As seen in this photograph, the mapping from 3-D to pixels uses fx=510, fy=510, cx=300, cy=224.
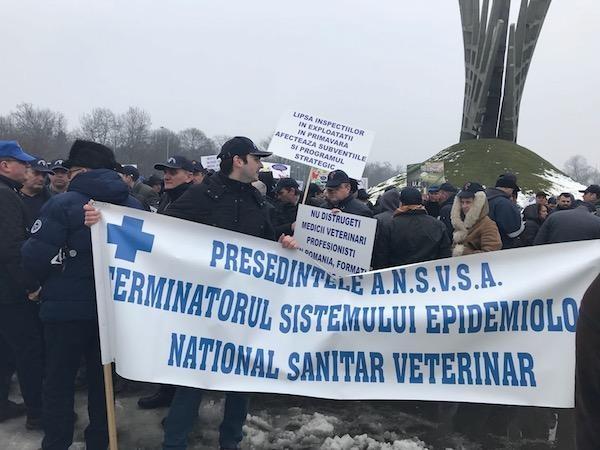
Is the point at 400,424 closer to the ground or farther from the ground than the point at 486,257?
closer to the ground

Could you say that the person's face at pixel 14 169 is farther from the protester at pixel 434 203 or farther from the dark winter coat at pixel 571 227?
the protester at pixel 434 203

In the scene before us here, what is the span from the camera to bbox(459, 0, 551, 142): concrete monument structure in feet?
82.5

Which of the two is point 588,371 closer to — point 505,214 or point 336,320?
point 336,320

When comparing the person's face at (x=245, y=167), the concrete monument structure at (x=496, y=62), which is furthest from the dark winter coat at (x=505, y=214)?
the concrete monument structure at (x=496, y=62)

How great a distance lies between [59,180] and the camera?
575 cm

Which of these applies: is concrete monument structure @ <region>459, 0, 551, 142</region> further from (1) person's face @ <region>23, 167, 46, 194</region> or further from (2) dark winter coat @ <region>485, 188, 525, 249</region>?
(1) person's face @ <region>23, 167, 46, 194</region>

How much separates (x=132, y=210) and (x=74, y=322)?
2.61 ft

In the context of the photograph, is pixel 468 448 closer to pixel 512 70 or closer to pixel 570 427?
pixel 570 427

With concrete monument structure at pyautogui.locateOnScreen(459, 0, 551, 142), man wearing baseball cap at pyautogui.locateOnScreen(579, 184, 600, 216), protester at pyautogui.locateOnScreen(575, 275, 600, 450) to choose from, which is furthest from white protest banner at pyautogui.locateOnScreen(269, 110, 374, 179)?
concrete monument structure at pyautogui.locateOnScreen(459, 0, 551, 142)

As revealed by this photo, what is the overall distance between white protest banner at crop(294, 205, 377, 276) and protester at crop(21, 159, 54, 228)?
2279mm

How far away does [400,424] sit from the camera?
4.24 meters

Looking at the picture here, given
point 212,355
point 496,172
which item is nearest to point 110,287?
point 212,355

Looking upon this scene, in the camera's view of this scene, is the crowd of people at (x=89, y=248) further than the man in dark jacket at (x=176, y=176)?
No

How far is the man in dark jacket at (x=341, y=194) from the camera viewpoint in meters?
5.19
